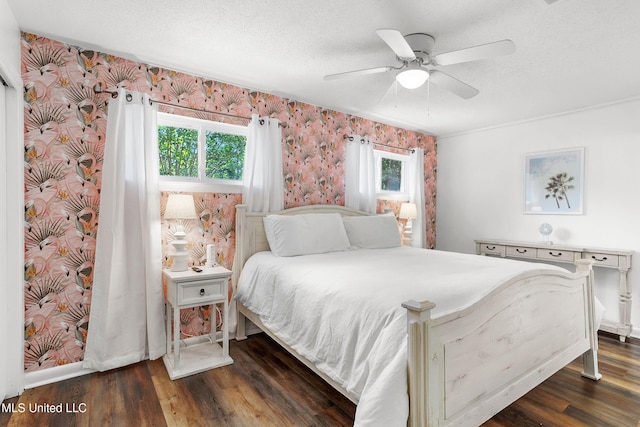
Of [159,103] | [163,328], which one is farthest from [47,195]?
[163,328]

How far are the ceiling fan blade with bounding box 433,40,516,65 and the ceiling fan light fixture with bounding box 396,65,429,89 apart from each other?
0.11 metres

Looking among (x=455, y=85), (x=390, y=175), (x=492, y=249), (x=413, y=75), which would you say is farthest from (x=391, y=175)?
(x=413, y=75)

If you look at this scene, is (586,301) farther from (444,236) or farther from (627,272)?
(444,236)

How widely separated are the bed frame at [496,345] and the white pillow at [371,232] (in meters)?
1.40

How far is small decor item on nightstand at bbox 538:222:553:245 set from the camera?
3.78 meters

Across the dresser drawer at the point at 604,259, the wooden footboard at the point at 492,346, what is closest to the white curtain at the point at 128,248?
the wooden footboard at the point at 492,346

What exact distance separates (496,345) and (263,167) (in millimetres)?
2405

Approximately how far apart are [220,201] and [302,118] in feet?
4.30

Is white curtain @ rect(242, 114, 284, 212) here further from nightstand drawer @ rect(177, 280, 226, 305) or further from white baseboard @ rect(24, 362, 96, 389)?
white baseboard @ rect(24, 362, 96, 389)

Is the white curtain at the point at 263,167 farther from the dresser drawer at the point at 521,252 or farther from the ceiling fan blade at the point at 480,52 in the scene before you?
the dresser drawer at the point at 521,252

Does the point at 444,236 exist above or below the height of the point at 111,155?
below

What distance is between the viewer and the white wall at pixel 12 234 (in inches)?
79.0

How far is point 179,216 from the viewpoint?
255 cm

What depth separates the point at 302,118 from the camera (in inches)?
143
